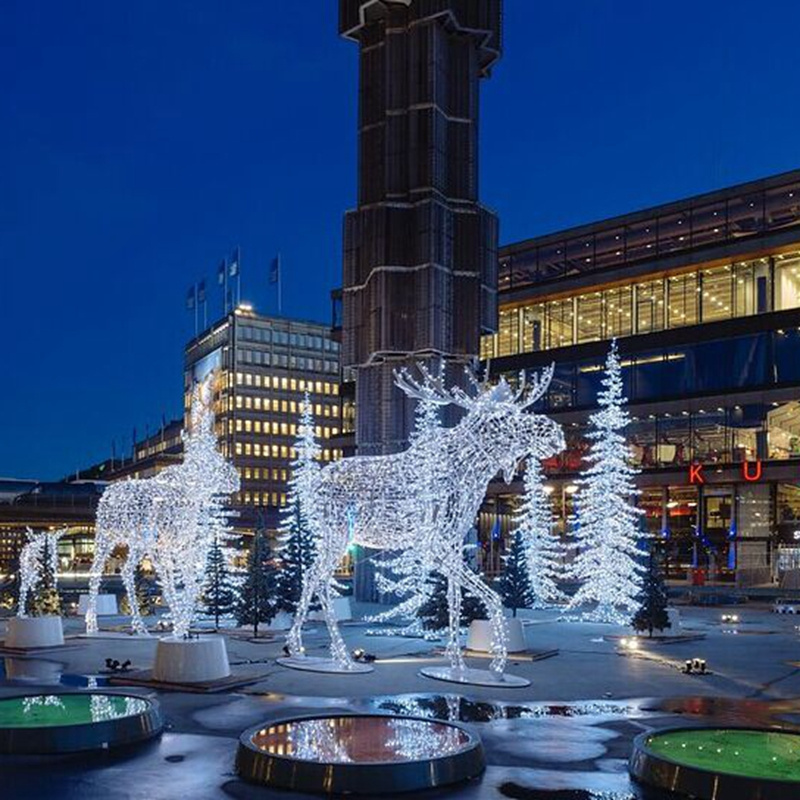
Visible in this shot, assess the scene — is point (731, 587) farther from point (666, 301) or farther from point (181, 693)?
point (181, 693)

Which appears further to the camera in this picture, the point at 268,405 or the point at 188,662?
the point at 268,405

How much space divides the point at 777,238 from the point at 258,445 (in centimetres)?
9352

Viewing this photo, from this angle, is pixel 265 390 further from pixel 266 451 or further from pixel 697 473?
pixel 697 473

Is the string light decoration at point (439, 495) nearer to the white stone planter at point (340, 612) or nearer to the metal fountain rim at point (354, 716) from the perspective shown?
the metal fountain rim at point (354, 716)

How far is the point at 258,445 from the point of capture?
450 ft

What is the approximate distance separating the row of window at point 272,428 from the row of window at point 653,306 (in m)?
74.8

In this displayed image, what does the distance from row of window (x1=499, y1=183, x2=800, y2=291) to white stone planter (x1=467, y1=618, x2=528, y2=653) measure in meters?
37.1

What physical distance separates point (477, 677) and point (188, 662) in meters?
4.55

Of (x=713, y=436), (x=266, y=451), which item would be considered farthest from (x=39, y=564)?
(x=266, y=451)

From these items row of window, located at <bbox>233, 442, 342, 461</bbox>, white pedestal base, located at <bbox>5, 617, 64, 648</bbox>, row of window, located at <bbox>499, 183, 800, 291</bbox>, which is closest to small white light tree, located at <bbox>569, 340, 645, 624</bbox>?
white pedestal base, located at <bbox>5, 617, 64, 648</bbox>

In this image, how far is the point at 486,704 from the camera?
15.0 metres

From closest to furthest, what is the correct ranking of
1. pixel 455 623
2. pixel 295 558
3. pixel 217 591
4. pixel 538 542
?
pixel 455 623
pixel 217 591
pixel 295 558
pixel 538 542

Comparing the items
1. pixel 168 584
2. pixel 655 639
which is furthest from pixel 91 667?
pixel 655 639

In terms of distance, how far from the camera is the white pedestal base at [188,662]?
1609cm
